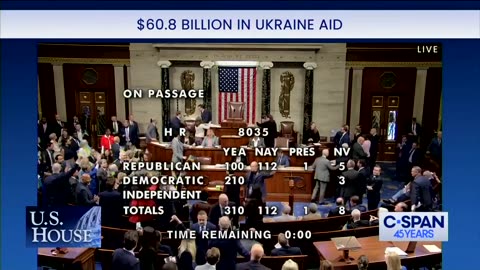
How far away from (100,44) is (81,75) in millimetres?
528

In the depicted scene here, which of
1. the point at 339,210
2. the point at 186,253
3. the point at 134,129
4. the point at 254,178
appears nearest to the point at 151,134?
the point at 134,129

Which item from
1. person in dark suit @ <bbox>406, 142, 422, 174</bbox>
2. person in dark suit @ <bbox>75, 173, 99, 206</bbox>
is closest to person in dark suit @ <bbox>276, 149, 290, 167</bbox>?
person in dark suit @ <bbox>406, 142, 422, 174</bbox>

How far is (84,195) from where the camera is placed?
6246mm

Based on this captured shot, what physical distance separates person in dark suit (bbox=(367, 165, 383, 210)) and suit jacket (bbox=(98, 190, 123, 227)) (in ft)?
8.71

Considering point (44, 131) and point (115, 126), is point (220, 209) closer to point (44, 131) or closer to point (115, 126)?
point (115, 126)

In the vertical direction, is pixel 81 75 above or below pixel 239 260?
above

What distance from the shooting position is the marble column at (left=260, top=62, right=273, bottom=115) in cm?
633

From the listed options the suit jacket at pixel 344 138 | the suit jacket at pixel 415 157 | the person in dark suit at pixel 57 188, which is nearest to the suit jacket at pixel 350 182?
the suit jacket at pixel 344 138

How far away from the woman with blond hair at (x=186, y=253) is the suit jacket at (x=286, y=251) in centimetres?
85

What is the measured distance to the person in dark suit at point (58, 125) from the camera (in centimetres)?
630

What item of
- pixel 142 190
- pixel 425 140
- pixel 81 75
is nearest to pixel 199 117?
pixel 142 190

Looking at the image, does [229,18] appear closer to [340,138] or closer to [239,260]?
[340,138]

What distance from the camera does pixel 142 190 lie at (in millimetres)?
6203

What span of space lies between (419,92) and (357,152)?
0.97 metres
